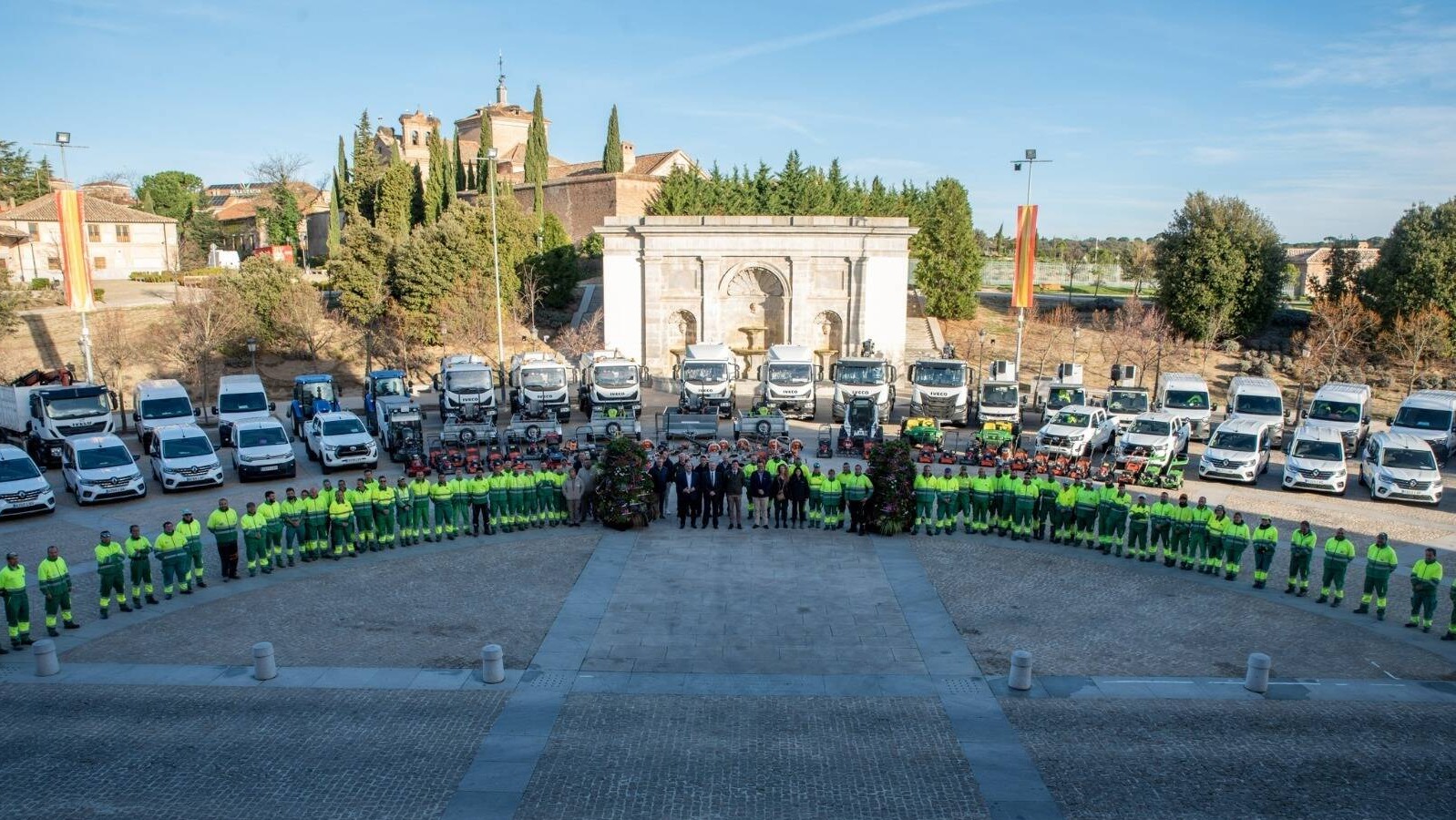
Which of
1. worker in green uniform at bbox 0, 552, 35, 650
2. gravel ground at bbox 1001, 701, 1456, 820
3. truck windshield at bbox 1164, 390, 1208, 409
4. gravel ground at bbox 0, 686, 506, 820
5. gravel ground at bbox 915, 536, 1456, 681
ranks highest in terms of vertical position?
truck windshield at bbox 1164, 390, 1208, 409

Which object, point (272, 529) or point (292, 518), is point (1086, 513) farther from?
point (272, 529)

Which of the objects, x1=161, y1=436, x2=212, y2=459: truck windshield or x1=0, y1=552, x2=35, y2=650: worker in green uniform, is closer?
x1=0, y1=552, x2=35, y2=650: worker in green uniform

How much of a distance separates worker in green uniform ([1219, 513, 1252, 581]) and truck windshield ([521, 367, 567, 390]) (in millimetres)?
20811

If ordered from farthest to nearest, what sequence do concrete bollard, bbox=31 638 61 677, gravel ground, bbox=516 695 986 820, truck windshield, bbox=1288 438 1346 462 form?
truck windshield, bbox=1288 438 1346 462 < concrete bollard, bbox=31 638 61 677 < gravel ground, bbox=516 695 986 820

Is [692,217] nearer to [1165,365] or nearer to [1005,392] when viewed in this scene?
[1005,392]

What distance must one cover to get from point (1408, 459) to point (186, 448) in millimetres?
29551

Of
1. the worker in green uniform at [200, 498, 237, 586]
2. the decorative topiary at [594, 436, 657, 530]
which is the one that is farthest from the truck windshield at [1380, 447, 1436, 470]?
the worker in green uniform at [200, 498, 237, 586]

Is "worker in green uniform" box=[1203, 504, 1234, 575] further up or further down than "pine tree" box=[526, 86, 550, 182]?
further down

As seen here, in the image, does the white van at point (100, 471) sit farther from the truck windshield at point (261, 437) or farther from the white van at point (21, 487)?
the truck windshield at point (261, 437)

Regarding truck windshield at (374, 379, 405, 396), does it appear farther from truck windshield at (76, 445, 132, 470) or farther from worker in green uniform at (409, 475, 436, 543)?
worker in green uniform at (409, 475, 436, 543)

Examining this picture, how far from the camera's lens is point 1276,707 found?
11102mm

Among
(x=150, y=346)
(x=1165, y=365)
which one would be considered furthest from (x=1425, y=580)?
(x=150, y=346)

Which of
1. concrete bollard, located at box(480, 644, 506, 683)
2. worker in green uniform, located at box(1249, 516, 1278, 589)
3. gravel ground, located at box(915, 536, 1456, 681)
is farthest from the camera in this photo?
worker in green uniform, located at box(1249, 516, 1278, 589)

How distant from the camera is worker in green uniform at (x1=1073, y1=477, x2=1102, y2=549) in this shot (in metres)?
17.3
